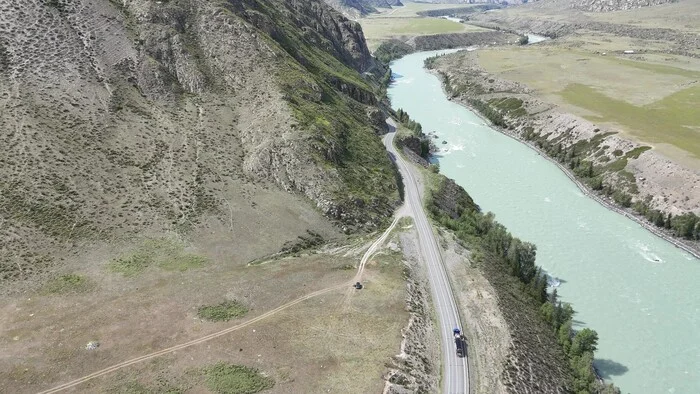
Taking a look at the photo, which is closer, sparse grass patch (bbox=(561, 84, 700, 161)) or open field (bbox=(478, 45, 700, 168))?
sparse grass patch (bbox=(561, 84, 700, 161))

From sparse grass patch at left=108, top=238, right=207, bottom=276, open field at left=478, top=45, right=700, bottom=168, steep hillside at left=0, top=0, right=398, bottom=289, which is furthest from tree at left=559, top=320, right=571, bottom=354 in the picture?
open field at left=478, top=45, right=700, bottom=168

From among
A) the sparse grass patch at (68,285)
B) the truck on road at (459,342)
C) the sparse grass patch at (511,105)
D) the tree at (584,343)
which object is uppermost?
the sparse grass patch at (511,105)

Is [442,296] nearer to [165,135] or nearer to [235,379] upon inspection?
[235,379]

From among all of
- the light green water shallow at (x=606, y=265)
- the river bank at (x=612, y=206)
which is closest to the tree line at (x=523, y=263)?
the light green water shallow at (x=606, y=265)

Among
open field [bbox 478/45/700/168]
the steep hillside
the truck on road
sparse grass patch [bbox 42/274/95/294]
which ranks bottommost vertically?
sparse grass patch [bbox 42/274/95/294]

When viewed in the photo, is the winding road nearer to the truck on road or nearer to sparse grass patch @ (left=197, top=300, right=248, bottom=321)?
the truck on road

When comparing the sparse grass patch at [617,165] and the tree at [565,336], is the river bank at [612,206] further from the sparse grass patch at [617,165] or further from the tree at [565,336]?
the tree at [565,336]

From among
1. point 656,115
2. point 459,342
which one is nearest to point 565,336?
point 459,342
